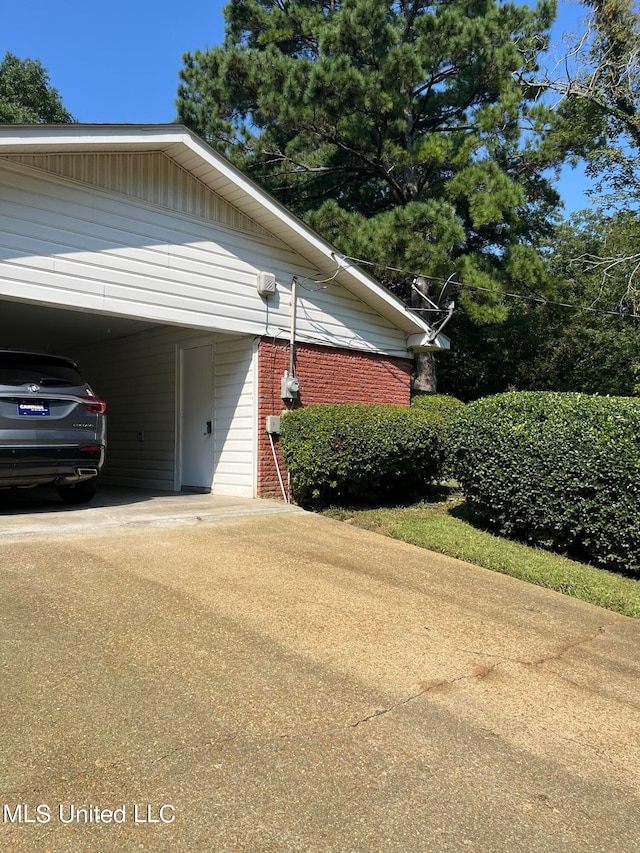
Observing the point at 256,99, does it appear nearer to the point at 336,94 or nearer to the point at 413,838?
the point at 336,94

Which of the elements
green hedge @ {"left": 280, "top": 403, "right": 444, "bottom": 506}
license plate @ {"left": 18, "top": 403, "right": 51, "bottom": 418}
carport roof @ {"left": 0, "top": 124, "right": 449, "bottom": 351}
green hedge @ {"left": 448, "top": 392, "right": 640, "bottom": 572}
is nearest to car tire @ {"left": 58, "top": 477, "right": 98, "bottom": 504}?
license plate @ {"left": 18, "top": 403, "right": 51, "bottom": 418}

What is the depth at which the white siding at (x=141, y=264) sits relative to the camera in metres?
7.04

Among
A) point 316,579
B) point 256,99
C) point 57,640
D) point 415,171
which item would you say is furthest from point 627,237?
point 57,640

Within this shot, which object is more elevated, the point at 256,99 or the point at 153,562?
the point at 256,99

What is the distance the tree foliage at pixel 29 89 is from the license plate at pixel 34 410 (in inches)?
1000

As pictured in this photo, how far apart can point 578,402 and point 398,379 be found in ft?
16.0

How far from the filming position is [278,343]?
972 cm

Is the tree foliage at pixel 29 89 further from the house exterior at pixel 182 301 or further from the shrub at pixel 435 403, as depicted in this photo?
the shrub at pixel 435 403

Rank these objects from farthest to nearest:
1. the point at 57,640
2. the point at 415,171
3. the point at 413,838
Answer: the point at 415,171 → the point at 57,640 → the point at 413,838

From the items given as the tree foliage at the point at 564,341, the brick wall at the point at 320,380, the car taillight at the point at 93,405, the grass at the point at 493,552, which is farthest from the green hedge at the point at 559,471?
the tree foliage at the point at 564,341

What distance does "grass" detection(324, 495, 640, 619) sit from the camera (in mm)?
5832

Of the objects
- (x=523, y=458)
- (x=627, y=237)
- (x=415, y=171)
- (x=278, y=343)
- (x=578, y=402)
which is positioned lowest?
(x=523, y=458)

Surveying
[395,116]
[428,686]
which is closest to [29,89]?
[395,116]

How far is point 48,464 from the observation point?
6824 mm
